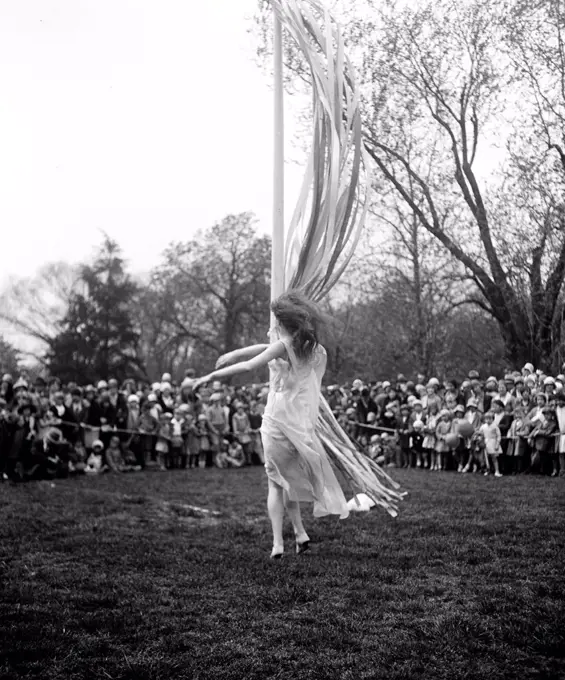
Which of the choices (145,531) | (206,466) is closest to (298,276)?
(145,531)

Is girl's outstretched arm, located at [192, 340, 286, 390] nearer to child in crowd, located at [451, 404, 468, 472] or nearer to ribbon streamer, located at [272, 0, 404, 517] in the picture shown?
ribbon streamer, located at [272, 0, 404, 517]

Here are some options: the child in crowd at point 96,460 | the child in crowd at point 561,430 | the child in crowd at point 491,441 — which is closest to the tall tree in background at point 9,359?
the child in crowd at point 96,460

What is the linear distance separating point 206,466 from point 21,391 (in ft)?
17.2

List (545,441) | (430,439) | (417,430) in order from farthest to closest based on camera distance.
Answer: (417,430), (430,439), (545,441)

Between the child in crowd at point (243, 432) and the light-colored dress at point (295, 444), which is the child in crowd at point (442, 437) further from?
the light-colored dress at point (295, 444)

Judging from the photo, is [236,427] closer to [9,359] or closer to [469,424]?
[469,424]

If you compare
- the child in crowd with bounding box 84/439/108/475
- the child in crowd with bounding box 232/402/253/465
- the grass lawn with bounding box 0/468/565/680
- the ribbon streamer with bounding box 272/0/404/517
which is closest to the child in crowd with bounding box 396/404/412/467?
the child in crowd with bounding box 232/402/253/465

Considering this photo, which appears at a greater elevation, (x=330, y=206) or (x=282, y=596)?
(x=330, y=206)

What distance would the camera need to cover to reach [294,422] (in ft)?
20.4

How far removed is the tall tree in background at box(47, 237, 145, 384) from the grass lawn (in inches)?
1293

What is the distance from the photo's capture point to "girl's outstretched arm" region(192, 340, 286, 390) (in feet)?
18.3

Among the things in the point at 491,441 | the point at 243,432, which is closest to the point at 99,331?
the point at 243,432

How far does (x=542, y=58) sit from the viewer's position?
1905cm

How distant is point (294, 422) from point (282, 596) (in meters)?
1.79
